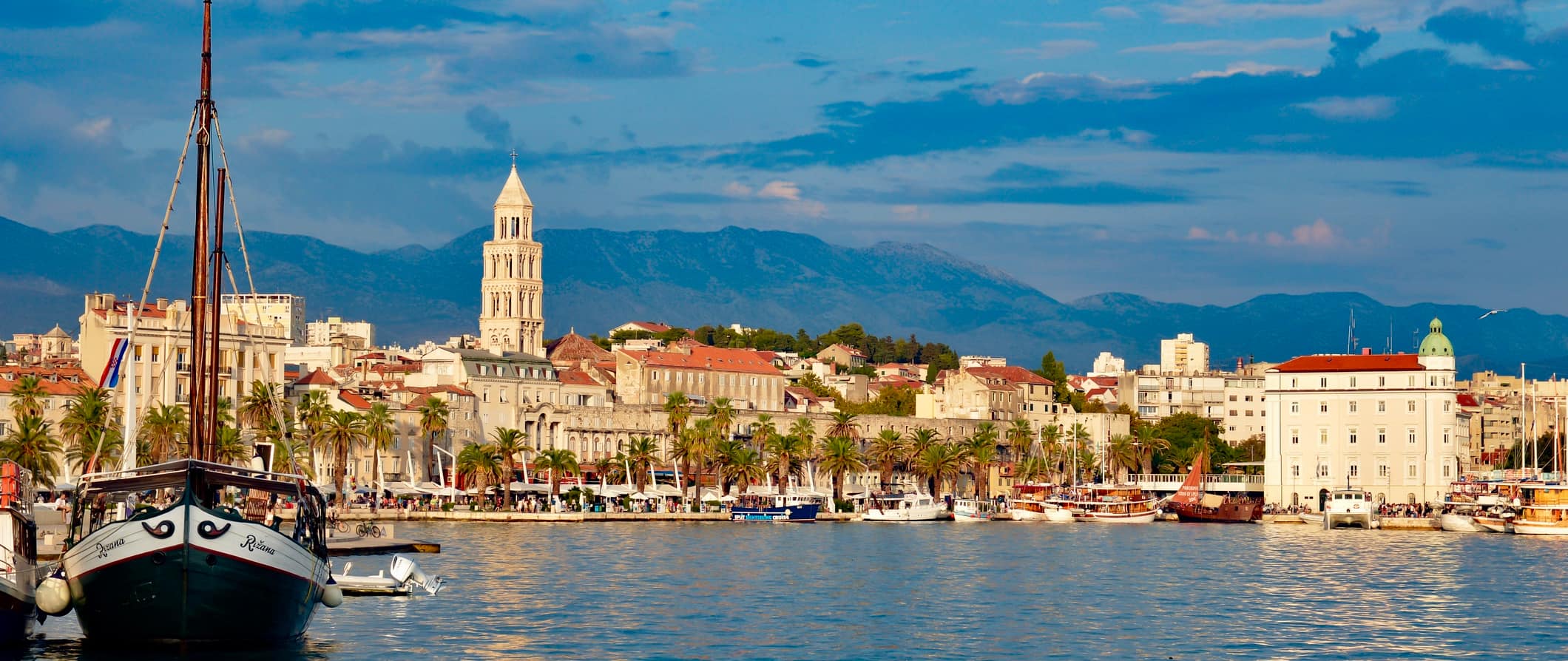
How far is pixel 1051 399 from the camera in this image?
655 ft

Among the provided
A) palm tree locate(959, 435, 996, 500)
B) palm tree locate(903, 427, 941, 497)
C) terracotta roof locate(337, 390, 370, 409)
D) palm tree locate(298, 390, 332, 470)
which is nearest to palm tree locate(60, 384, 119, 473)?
palm tree locate(298, 390, 332, 470)

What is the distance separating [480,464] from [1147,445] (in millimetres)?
66362

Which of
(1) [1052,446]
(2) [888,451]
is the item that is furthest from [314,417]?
(1) [1052,446]

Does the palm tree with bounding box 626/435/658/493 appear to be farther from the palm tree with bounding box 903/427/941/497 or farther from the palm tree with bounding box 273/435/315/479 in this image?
the palm tree with bounding box 903/427/941/497

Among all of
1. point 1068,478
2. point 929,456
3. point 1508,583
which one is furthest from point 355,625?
point 1068,478

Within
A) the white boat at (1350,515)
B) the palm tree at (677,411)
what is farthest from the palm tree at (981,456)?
the white boat at (1350,515)

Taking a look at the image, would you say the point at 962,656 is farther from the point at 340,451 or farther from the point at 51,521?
the point at 340,451

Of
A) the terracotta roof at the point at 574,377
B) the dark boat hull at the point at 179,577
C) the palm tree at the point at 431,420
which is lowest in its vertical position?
the dark boat hull at the point at 179,577

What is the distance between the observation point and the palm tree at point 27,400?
110 meters

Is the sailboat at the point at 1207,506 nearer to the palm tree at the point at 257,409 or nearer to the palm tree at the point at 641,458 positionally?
the palm tree at the point at 641,458

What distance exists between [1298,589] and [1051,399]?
425 feet

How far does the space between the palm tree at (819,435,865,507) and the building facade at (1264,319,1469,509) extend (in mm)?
30498

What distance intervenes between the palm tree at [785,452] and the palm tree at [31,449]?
57.3 metres

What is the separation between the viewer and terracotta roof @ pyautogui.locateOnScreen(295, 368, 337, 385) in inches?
5714
